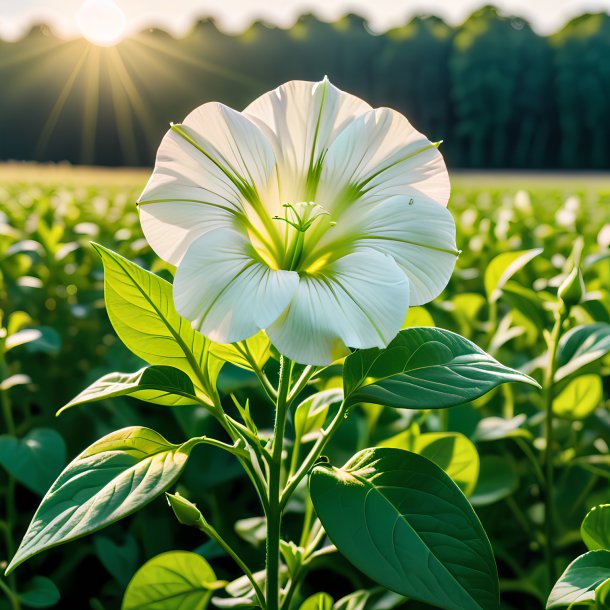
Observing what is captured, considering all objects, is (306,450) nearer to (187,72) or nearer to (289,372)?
(289,372)

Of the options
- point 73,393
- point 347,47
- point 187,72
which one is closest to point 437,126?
point 347,47

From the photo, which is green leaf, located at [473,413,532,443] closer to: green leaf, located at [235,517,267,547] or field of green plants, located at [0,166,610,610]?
field of green plants, located at [0,166,610,610]

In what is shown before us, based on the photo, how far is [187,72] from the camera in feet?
185

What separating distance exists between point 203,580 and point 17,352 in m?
1.39

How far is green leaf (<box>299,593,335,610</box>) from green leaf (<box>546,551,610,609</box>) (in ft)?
1.22

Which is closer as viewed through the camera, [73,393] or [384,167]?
[384,167]

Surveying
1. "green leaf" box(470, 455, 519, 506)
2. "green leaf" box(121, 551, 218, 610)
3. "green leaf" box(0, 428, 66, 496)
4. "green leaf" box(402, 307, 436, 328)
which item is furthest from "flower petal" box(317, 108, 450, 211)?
"green leaf" box(0, 428, 66, 496)

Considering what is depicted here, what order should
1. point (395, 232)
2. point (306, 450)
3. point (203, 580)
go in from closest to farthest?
point (395, 232)
point (203, 580)
point (306, 450)

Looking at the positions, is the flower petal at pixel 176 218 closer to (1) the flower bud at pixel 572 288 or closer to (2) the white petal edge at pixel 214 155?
(2) the white petal edge at pixel 214 155

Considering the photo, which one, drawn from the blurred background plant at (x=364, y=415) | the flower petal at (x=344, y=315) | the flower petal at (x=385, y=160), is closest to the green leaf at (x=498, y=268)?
the blurred background plant at (x=364, y=415)

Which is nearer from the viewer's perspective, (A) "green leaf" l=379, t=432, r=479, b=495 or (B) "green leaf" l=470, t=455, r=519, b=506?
(A) "green leaf" l=379, t=432, r=479, b=495

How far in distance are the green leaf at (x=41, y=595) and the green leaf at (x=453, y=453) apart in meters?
0.74

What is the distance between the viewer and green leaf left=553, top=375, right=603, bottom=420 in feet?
4.53

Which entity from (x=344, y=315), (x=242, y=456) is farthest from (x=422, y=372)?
(x=242, y=456)
